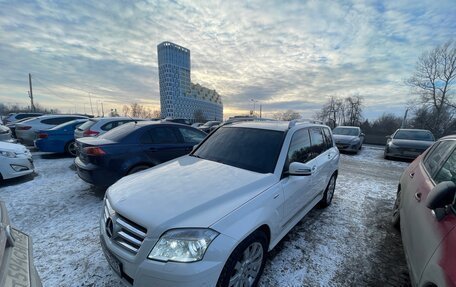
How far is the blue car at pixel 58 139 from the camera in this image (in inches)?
290

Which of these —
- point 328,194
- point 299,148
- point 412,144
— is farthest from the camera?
point 412,144

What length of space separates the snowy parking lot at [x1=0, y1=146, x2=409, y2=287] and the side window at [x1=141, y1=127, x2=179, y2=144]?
1585 mm

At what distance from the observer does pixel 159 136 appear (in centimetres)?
481

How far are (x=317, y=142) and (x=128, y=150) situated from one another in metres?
3.67

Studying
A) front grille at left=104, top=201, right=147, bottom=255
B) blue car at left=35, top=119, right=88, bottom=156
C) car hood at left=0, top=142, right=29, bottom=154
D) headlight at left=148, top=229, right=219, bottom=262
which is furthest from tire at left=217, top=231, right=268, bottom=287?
blue car at left=35, top=119, right=88, bottom=156

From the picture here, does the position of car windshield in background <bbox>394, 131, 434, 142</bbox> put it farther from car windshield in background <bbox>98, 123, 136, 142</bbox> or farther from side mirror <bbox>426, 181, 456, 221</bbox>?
car windshield in background <bbox>98, 123, 136, 142</bbox>

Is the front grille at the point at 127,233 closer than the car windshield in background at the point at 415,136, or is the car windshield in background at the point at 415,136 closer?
the front grille at the point at 127,233

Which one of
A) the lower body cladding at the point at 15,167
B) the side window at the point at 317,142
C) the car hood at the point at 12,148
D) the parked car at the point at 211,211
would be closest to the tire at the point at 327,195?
the side window at the point at 317,142

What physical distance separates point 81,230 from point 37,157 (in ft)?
22.8

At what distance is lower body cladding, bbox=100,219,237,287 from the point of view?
1.48m

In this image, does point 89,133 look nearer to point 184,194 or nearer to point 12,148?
point 12,148

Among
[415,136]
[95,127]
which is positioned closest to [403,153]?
[415,136]

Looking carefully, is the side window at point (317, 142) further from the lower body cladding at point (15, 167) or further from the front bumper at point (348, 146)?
the front bumper at point (348, 146)

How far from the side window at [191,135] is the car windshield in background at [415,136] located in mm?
10554
